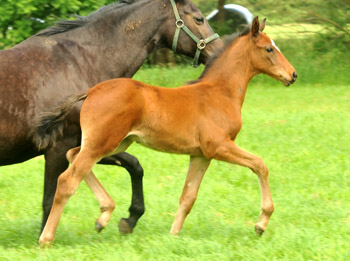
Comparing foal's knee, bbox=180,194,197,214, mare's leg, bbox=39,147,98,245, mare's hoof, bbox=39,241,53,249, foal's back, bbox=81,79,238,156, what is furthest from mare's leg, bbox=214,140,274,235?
mare's hoof, bbox=39,241,53,249

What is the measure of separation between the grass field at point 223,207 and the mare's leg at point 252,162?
0.57 feet

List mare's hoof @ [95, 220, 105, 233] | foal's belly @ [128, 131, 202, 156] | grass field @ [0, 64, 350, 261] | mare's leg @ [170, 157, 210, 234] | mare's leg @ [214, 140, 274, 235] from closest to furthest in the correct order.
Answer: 1. grass field @ [0, 64, 350, 261]
2. foal's belly @ [128, 131, 202, 156]
3. mare's leg @ [214, 140, 274, 235]
4. mare's hoof @ [95, 220, 105, 233]
5. mare's leg @ [170, 157, 210, 234]

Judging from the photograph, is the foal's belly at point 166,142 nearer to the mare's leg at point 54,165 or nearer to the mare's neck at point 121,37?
the mare's leg at point 54,165

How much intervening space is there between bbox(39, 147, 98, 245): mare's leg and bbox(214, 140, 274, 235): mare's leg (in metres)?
1.00

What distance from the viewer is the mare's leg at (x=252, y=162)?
209 inches

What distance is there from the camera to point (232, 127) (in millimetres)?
5453

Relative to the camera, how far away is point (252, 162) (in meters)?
5.36

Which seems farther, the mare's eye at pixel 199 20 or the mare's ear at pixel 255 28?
the mare's eye at pixel 199 20

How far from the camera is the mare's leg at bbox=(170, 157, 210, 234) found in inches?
221

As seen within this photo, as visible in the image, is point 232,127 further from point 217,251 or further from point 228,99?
point 217,251

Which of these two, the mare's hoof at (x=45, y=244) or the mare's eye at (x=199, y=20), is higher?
the mare's eye at (x=199, y=20)

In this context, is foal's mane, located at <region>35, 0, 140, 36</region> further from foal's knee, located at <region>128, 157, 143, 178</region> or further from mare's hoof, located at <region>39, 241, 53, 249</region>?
mare's hoof, located at <region>39, 241, 53, 249</region>

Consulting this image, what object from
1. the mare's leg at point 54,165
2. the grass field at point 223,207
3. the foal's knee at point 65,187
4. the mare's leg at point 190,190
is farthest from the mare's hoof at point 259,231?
the mare's leg at point 54,165

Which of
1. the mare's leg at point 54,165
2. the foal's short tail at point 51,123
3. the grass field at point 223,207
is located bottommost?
the grass field at point 223,207
